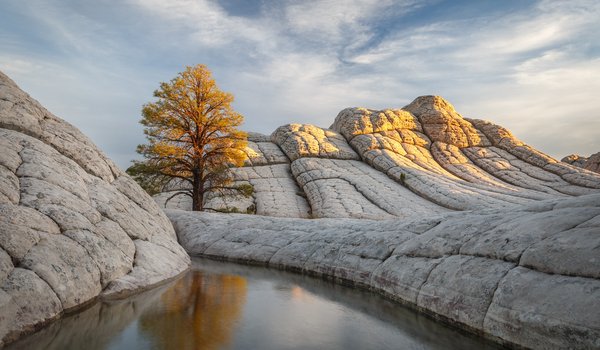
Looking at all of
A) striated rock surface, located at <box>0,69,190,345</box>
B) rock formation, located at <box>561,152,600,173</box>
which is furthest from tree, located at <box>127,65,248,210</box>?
rock formation, located at <box>561,152,600,173</box>

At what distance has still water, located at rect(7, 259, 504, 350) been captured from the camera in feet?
17.8

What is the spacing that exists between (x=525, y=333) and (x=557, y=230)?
1.93 meters

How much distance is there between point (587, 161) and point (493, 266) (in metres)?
54.1

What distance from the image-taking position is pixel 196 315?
6.74m

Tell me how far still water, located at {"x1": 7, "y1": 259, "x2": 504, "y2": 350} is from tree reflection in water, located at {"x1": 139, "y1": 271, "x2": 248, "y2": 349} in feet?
0.04

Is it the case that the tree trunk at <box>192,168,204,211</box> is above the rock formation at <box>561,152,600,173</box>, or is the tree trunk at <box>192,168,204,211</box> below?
below

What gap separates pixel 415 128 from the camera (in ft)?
155

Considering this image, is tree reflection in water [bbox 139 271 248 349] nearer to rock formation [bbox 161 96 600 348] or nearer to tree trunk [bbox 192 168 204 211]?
rock formation [bbox 161 96 600 348]

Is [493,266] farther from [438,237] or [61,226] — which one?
[61,226]

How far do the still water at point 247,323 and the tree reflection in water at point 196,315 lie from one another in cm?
1

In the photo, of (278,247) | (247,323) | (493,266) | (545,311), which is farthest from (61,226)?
(545,311)

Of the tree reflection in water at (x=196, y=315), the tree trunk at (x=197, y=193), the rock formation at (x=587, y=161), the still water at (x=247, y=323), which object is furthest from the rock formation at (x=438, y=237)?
the rock formation at (x=587, y=161)

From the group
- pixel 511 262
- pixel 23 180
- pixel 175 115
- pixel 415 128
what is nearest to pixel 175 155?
pixel 175 115

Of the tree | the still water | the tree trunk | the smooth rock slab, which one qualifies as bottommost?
the still water
